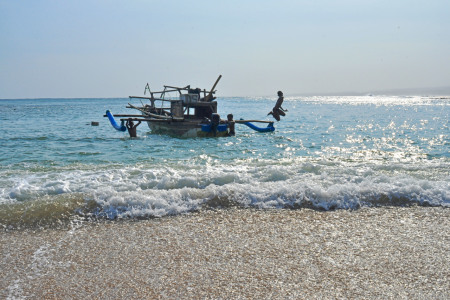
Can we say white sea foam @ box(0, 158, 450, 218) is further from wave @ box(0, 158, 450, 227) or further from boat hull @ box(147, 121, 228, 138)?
boat hull @ box(147, 121, 228, 138)

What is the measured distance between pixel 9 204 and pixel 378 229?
20.6 feet

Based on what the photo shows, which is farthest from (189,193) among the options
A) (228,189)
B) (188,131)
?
(188,131)

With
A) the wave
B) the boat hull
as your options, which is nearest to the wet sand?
the wave

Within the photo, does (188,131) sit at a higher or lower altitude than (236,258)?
higher

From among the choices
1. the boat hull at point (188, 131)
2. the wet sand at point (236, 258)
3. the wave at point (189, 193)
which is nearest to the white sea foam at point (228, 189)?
the wave at point (189, 193)

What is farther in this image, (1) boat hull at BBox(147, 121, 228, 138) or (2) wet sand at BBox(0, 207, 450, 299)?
(1) boat hull at BBox(147, 121, 228, 138)

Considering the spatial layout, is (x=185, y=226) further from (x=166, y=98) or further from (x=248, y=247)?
(x=166, y=98)

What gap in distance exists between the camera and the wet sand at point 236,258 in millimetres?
3926

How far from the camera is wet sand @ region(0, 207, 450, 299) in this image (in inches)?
155

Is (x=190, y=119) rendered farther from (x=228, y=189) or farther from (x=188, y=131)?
(x=228, y=189)

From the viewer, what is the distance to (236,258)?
15.2ft

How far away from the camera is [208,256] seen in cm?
470

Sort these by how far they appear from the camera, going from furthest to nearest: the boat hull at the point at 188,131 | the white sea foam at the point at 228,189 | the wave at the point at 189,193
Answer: the boat hull at the point at 188,131, the white sea foam at the point at 228,189, the wave at the point at 189,193

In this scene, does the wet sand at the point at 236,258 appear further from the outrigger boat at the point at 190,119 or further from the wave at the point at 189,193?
the outrigger boat at the point at 190,119
